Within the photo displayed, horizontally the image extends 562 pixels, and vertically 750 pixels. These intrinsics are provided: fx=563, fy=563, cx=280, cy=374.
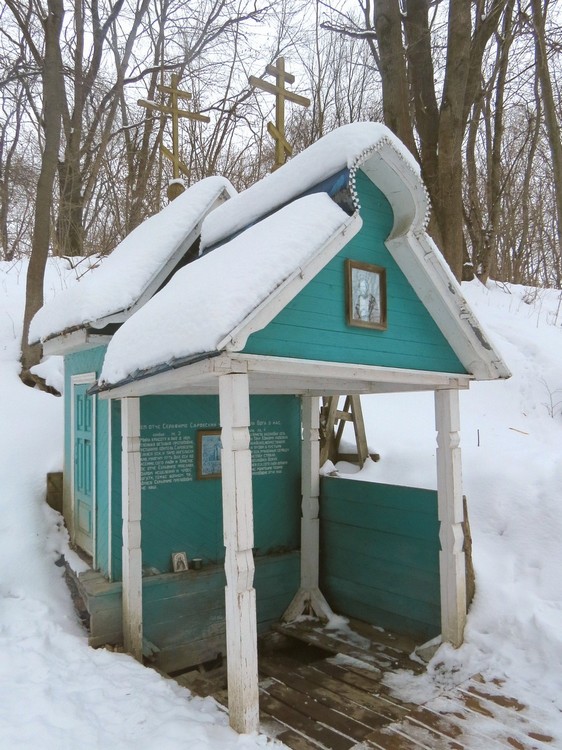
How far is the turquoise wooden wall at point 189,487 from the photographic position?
525 cm

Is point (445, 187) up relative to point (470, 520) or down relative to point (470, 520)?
up

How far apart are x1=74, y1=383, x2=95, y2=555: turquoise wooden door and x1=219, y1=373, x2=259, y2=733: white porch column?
7.93 ft

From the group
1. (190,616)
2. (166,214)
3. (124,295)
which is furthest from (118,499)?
(166,214)

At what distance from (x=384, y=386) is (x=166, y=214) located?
9.99 feet

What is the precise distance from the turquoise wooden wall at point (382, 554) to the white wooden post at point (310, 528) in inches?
4.2

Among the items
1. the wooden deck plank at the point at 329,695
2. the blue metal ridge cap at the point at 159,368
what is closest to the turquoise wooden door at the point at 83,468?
the blue metal ridge cap at the point at 159,368

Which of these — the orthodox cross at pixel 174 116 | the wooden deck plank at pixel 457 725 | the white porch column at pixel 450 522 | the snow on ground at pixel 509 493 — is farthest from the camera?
the orthodox cross at pixel 174 116

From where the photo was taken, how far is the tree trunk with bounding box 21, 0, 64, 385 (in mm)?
8289

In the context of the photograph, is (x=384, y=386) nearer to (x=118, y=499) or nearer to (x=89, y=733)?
(x=118, y=499)

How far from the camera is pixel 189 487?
5.52 m

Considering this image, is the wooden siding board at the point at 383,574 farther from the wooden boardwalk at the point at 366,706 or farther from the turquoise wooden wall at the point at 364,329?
the turquoise wooden wall at the point at 364,329

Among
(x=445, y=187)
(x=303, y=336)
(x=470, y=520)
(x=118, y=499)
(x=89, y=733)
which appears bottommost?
(x=89, y=733)

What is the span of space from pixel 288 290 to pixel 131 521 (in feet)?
8.31

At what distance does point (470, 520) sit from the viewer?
5.77 metres
